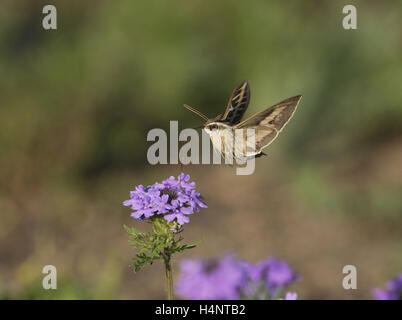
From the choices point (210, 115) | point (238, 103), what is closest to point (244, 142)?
point (238, 103)

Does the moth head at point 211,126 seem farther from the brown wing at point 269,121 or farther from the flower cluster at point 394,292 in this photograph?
the flower cluster at point 394,292

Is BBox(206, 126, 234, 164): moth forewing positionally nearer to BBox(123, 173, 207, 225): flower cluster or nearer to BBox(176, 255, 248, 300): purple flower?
BBox(176, 255, 248, 300): purple flower

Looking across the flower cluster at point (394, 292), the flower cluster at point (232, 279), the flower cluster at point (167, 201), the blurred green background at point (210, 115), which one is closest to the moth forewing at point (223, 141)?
the flower cluster at point (232, 279)

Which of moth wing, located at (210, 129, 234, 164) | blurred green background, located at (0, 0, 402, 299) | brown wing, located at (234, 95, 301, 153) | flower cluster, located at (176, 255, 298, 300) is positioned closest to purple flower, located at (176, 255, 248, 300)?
flower cluster, located at (176, 255, 298, 300)

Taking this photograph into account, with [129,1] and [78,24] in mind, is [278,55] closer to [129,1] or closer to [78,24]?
[129,1]
